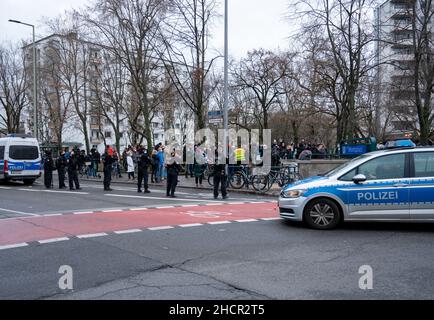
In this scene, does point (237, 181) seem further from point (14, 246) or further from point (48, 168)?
point (14, 246)

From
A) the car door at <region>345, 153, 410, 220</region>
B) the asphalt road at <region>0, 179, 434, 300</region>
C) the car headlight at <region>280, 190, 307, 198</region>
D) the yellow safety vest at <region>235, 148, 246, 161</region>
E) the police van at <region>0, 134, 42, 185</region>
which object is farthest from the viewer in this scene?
the police van at <region>0, 134, 42, 185</region>

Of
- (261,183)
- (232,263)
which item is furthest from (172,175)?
(232,263)

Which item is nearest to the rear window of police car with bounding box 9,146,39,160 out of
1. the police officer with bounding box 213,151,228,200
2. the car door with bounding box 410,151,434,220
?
the police officer with bounding box 213,151,228,200

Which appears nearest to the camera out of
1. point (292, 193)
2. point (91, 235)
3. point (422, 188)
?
point (422, 188)

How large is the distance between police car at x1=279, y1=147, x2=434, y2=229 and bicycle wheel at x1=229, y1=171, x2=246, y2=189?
385 inches

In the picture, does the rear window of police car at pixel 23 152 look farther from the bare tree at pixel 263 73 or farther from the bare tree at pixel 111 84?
the bare tree at pixel 263 73

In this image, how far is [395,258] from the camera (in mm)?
6457

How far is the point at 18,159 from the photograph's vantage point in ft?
75.7

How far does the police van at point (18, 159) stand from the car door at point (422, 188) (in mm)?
20510

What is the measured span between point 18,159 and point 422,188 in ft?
68.3

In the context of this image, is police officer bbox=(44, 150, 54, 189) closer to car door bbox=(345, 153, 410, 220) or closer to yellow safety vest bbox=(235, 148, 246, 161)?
yellow safety vest bbox=(235, 148, 246, 161)

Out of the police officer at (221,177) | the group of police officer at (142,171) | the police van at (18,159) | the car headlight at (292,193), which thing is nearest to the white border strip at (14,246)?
the car headlight at (292,193)

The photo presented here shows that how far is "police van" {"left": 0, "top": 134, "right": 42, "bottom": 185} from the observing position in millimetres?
22797
